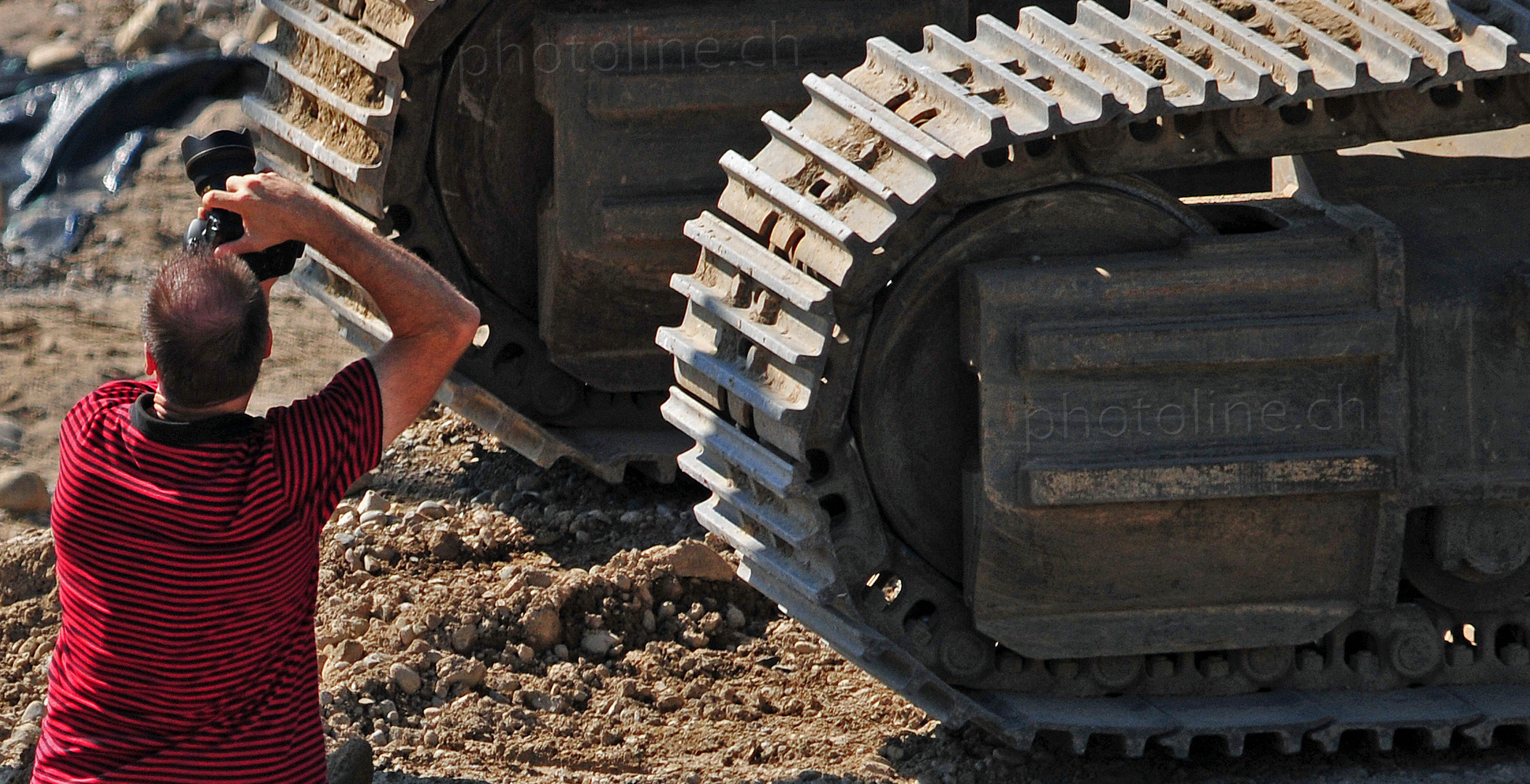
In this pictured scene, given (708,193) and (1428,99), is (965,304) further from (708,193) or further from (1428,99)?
(708,193)

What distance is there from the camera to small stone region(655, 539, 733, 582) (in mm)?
5133

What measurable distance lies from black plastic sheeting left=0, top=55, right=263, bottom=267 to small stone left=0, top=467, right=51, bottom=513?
219 centimetres

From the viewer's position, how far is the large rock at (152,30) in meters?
10.0

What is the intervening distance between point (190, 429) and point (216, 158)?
51 cm

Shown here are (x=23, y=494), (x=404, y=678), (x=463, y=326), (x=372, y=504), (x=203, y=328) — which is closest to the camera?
(x=203, y=328)

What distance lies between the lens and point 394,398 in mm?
3143

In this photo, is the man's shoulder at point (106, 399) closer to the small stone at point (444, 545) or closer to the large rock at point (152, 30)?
the small stone at point (444, 545)

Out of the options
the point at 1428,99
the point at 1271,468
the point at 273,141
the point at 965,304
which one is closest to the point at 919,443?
the point at 965,304

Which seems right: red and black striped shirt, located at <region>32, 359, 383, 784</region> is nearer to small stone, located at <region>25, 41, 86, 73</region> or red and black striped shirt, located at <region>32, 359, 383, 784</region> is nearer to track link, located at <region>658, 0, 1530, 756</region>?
track link, located at <region>658, 0, 1530, 756</region>

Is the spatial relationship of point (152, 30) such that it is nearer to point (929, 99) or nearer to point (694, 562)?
point (694, 562)

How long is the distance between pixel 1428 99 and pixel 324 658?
2.99 meters

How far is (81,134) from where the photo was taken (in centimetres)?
870

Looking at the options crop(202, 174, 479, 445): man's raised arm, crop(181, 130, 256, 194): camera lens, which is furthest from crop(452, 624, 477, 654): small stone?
crop(181, 130, 256, 194): camera lens

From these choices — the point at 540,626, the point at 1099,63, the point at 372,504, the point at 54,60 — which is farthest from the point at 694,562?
the point at 54,60
